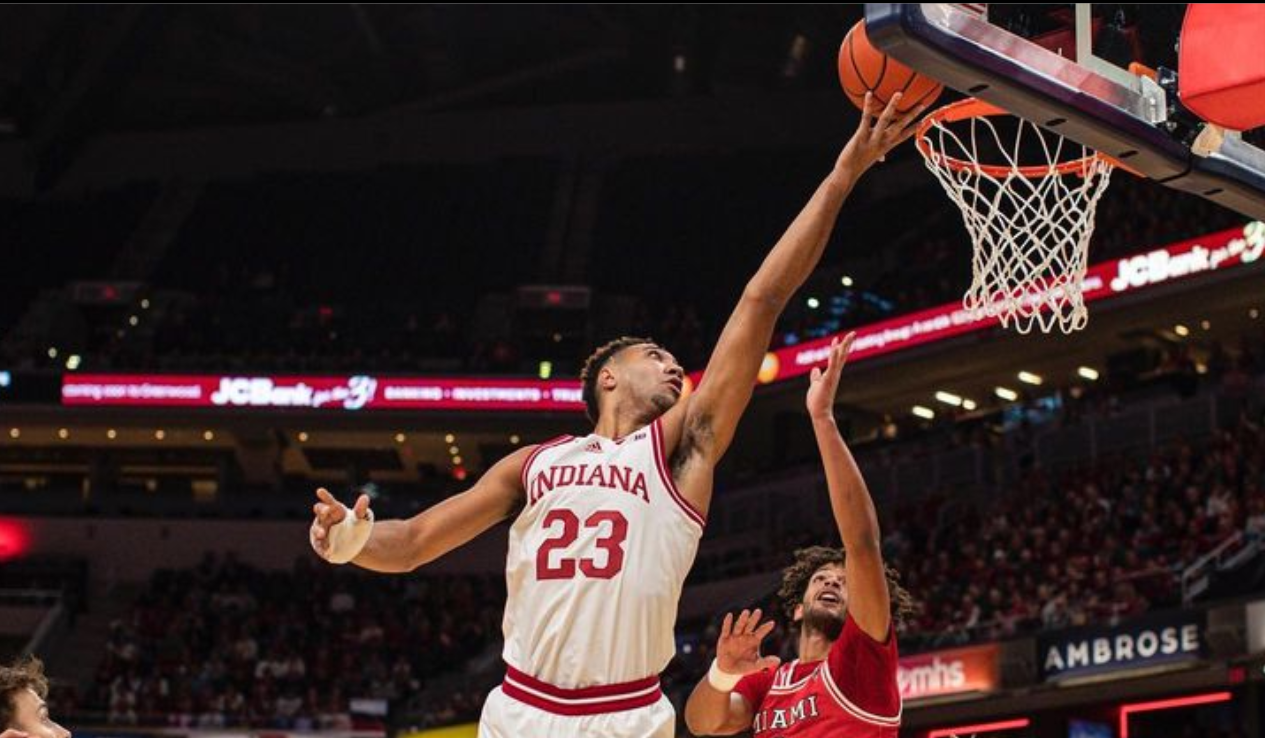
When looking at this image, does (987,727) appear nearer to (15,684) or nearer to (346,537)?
(15,684)

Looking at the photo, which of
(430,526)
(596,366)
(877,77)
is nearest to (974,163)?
(877,77)

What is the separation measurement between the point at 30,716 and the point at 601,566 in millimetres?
2048

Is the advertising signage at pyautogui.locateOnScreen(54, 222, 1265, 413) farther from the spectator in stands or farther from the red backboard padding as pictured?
the spectator in stands

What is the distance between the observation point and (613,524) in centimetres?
478

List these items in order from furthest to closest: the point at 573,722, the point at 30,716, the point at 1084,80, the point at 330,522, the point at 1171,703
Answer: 1. the point at 1171,703
2. the point at 1084,80
3. the point at 30,716
4. the point at 330,522
5. the point at 573,722

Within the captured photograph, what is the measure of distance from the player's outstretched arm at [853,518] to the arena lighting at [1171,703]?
13331 millimetres

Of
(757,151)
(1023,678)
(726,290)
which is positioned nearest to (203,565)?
(726,290)

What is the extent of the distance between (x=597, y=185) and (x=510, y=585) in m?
34.6

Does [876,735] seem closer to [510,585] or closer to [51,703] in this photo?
[510,585]

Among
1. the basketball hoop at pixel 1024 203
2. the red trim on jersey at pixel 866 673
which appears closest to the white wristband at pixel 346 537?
the red trim on jersey at pixel 866 673

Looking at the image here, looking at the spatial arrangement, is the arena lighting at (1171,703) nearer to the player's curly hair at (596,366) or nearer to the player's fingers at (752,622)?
the player's fingers at (752,622)

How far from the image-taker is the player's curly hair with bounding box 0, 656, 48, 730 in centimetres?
561

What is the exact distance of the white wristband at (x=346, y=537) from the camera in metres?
4.94

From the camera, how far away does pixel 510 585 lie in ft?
16.1
